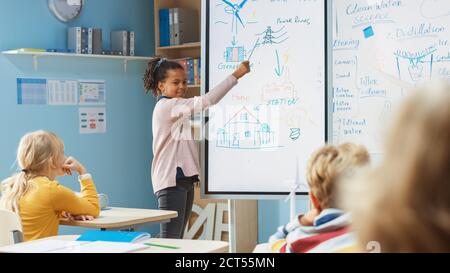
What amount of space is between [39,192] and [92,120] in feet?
8.69

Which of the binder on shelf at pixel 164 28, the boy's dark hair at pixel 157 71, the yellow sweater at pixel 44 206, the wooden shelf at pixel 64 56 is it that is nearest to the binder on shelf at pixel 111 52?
the wooden shelf at pixel 64 56

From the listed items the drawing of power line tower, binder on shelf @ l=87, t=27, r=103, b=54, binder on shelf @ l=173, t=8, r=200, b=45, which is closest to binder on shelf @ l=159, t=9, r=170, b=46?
binder on shelf @ l=173, t=8, r=200, b=45

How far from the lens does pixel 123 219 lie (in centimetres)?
373

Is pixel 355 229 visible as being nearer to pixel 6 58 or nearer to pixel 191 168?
Result: pixel 191 168

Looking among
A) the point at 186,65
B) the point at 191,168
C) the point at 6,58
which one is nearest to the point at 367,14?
the point at 191,168

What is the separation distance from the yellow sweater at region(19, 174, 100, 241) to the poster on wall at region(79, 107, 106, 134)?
245 cm

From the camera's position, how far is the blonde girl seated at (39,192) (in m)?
3.46

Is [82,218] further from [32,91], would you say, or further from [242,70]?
[32,91]

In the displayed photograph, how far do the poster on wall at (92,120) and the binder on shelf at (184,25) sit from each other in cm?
89

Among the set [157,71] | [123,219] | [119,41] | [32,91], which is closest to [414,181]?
[123,219]

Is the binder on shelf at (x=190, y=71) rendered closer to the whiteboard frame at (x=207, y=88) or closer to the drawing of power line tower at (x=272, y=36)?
the whiteboard frame at (x=207, y=88)
